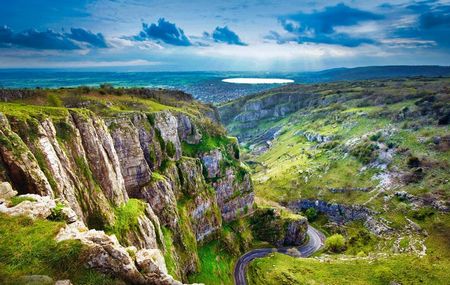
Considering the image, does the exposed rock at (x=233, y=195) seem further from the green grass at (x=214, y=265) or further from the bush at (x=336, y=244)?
the bush at (x=336, y=244)

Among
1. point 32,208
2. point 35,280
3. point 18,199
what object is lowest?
point 35,280

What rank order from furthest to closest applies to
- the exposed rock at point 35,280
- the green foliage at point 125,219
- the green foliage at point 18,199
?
the green foliage at point 125,219, the green foliage at point 18,199, the exposed rock at point 35,280

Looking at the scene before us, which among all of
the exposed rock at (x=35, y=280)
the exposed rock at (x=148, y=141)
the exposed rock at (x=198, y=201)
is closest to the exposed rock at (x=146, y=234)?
the exposed rock at (x=148, y=141)

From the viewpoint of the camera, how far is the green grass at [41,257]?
1277 inches

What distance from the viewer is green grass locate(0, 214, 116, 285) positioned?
32.4 metres

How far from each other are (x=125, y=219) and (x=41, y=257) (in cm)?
4117

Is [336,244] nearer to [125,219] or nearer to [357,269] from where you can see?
[357,269]

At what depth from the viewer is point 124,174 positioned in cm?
9894

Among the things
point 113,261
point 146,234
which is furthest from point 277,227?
point 113,261

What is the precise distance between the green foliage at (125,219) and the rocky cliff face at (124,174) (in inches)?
9.1

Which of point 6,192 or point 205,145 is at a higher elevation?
point 6,192

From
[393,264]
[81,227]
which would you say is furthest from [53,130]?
[393,264]

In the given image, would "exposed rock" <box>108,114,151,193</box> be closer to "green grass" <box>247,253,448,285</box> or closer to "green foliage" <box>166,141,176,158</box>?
"green foliage" <box>166,141,176,158</box>

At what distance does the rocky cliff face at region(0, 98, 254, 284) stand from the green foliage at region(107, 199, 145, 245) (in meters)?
0.23
